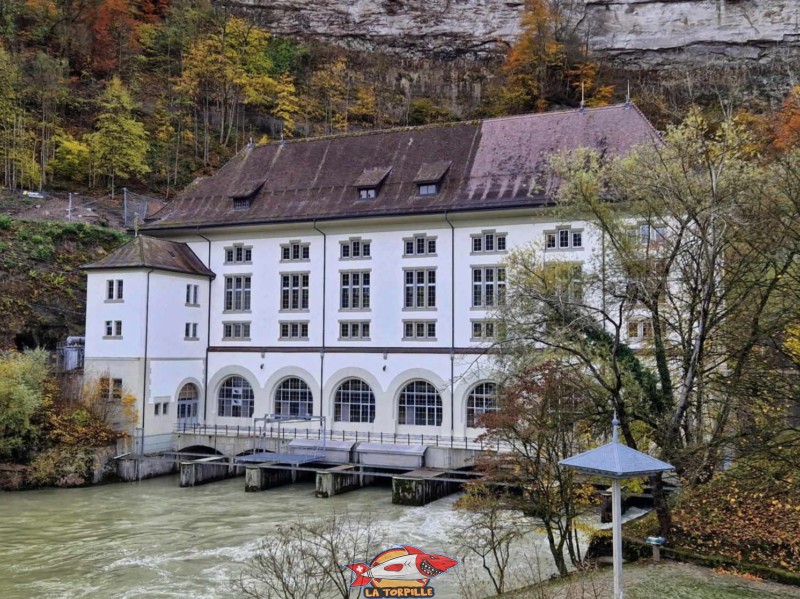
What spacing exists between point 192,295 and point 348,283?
21.9ft

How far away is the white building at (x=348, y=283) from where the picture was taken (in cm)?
2772

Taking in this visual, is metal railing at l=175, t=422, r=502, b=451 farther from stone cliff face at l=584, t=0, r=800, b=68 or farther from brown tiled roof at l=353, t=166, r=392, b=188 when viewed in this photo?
stone cliff face at l=584, t=0, r=800, b=68

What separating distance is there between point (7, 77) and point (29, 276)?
1816cm

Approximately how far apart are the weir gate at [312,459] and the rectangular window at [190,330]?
3692 mm

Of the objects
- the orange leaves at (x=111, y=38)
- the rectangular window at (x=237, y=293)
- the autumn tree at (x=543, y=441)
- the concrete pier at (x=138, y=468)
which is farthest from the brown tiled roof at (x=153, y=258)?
the orange leaves at (x=111, y=38)

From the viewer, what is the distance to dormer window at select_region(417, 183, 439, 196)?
96.3 feet

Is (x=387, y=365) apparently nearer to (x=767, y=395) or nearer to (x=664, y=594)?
(x=767, y=395)

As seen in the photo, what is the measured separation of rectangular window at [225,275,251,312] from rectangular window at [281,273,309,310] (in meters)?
1.74

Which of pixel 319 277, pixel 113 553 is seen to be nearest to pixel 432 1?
pixel 319 277

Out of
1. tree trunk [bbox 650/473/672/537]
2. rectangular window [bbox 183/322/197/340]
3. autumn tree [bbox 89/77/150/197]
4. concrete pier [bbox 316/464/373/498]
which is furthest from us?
autumn tree [bbox 89/77/150/197]

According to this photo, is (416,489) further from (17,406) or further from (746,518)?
(17,406)

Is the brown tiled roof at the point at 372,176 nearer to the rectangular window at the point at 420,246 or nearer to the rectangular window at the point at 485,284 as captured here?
the rectangular window at the point at 420,246

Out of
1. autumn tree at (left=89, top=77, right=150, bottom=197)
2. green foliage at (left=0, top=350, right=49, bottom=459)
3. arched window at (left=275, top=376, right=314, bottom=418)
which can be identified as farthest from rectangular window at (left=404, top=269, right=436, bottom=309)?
autumn tree at (left=89, top=77, right=150, bottom=197)

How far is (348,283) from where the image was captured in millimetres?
29797
